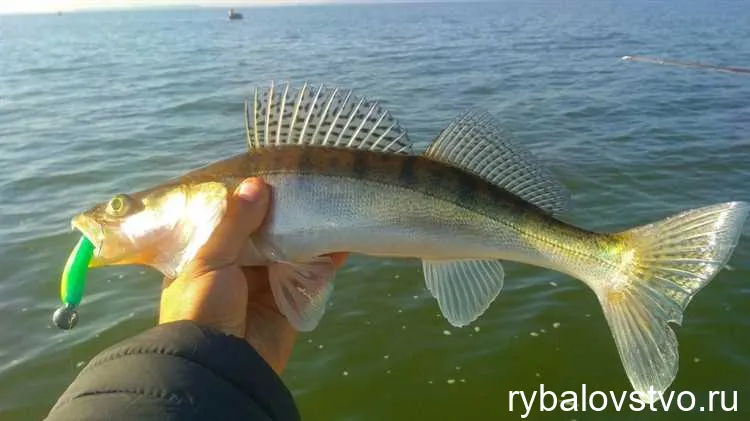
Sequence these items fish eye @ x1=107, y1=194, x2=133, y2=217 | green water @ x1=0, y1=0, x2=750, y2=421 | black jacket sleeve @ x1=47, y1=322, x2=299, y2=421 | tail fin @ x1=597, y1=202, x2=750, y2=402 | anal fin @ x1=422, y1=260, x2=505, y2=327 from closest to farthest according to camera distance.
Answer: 1. black jacket sleeve @ x1=47, y1=322, x2=299, y2=421
2. tail fin @ x1=597, y1=202, x2=750, y2=402
3. fish eye @ x1=107, y1=194, x2=133, y2=217
4. anal fin @ x1=422, y1=260, x2=505, y2=327
5. green water @ x1=0, y1=0, x2=750, y2=421

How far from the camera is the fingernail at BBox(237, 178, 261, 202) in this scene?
3342 mm

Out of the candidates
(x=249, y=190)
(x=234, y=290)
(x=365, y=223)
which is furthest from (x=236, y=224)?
(x=365, y=223)

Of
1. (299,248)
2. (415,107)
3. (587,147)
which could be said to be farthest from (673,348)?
(415,107)

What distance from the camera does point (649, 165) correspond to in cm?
1341

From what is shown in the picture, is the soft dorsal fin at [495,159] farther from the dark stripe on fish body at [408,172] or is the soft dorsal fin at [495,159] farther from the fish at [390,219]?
the dark stripe on fish body at [408,172]

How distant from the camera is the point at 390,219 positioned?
3.52m

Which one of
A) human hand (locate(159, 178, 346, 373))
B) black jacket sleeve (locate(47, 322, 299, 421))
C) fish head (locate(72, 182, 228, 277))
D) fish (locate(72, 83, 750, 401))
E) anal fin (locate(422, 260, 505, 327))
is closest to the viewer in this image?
black jacket sleeve (locate(47, 322, 299, 421))

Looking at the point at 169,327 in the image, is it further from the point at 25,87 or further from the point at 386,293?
the point at 25,87

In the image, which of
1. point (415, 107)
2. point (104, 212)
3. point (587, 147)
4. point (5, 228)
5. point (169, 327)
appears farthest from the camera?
point (415, 107)

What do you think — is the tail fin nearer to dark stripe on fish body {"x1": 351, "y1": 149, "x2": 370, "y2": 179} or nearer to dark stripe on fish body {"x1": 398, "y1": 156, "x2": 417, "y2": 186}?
dark stripe on fish body {"x1": 398, "y1": 156, "x2": 417, "y2": 186}

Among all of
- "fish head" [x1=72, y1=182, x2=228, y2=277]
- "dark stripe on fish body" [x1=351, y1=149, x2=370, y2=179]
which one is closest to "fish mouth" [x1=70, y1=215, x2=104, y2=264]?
"fish head" [x1=72, y1=182, x2=228, y2=277]

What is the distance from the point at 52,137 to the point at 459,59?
19.6 metres

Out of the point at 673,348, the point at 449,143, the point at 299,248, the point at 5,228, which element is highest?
the point at 449,143

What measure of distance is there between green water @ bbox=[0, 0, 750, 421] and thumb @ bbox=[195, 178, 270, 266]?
376 centimetres
